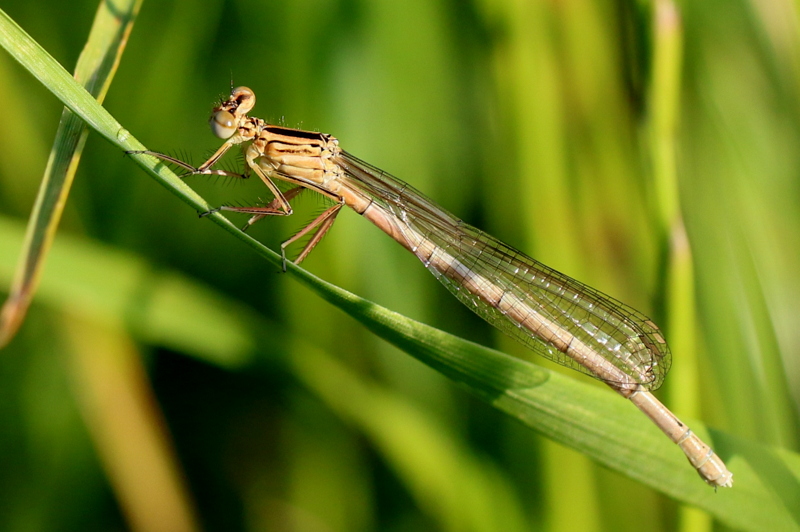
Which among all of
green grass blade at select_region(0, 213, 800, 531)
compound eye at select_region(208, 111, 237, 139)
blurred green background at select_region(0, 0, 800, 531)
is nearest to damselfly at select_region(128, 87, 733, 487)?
compound eye at select_region(208, 111, 237, 139)

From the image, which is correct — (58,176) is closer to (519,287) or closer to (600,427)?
(600,427)

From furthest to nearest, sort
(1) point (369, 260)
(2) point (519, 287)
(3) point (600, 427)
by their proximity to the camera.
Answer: (1) point (369, 260) < (2) point (519, 287) < (3) point (600, 427)

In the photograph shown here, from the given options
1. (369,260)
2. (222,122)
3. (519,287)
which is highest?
(222,122)

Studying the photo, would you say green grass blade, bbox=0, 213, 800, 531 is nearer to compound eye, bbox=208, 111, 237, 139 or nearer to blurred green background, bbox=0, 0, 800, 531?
blurred green background, bbox=0, 0, 800, 531

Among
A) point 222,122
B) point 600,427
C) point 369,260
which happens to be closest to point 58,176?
point 222,122

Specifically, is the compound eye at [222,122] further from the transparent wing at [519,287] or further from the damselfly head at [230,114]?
the transparent wing at [519,287]

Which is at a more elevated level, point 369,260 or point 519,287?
point 519,287
